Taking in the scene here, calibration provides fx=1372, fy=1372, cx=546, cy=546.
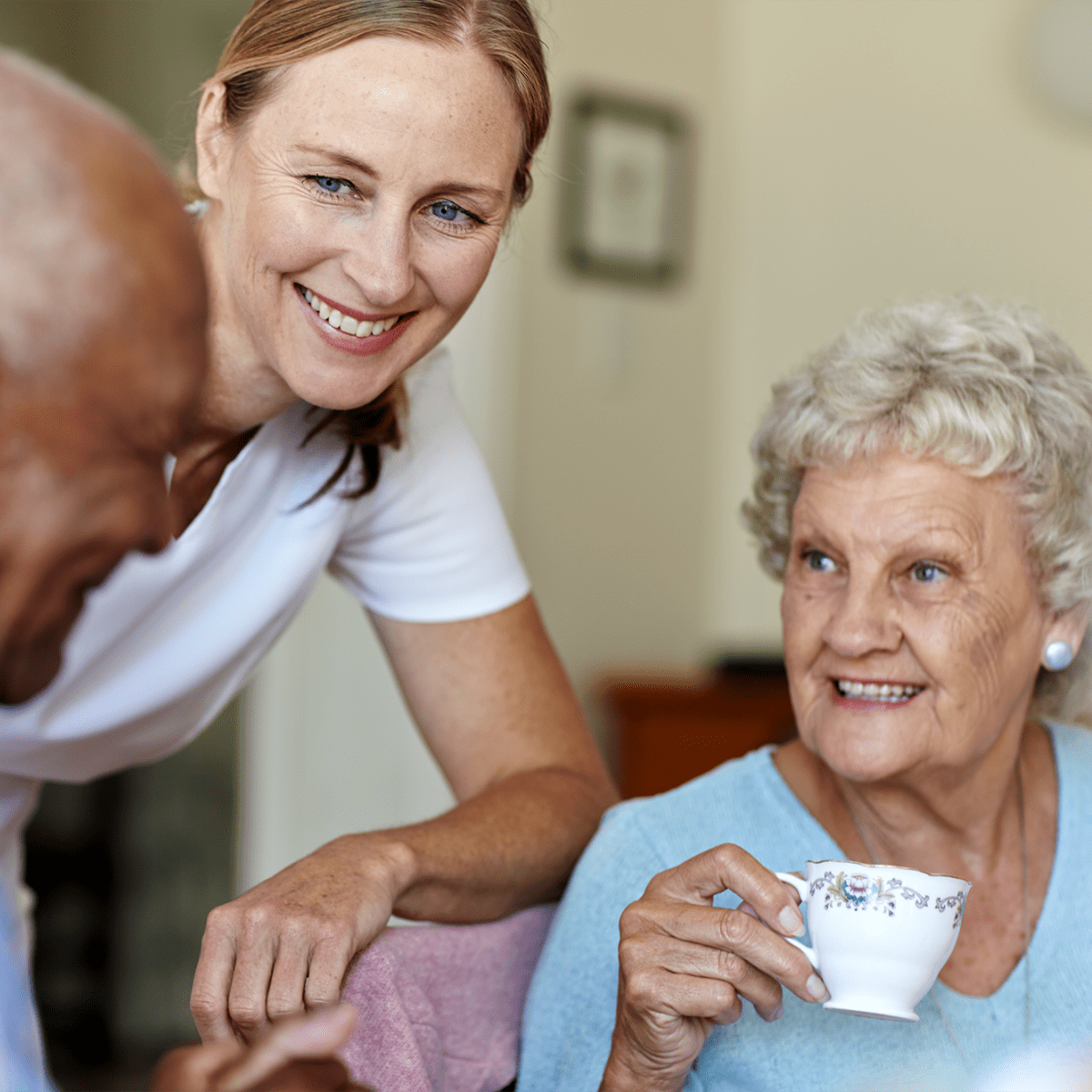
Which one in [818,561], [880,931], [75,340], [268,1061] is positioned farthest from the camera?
[818,561]

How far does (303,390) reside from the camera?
41.0 inches

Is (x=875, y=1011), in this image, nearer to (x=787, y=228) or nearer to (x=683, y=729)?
(x=683, y=729)

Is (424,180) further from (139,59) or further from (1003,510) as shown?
(139,59)

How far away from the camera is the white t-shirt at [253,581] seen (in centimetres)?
118

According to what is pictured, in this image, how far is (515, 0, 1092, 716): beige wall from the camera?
11.6ft

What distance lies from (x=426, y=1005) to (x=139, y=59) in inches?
134

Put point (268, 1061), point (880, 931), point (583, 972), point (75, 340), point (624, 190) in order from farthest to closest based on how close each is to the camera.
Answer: point (624, 190) < point (583, 972) < point (880, 931) < point (268, 1061) < point (75, 340)

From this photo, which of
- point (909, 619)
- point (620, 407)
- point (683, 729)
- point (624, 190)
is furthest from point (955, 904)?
point (624, 190)

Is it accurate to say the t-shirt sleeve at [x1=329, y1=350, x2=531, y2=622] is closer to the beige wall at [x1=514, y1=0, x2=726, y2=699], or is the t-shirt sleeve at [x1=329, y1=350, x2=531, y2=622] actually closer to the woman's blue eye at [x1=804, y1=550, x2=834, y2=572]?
the woman's blue eye at [x1=804, y1=550, x2=834, y2=572]

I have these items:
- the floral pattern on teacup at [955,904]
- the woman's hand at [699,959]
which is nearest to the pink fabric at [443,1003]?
the woman's hand at [699,959]

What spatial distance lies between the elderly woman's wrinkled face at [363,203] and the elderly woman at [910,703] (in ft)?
1.41

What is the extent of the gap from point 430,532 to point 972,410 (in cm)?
53

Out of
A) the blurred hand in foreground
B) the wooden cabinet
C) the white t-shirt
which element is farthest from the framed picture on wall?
the blurred hand in foreground

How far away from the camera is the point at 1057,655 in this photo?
1326 millimetres
